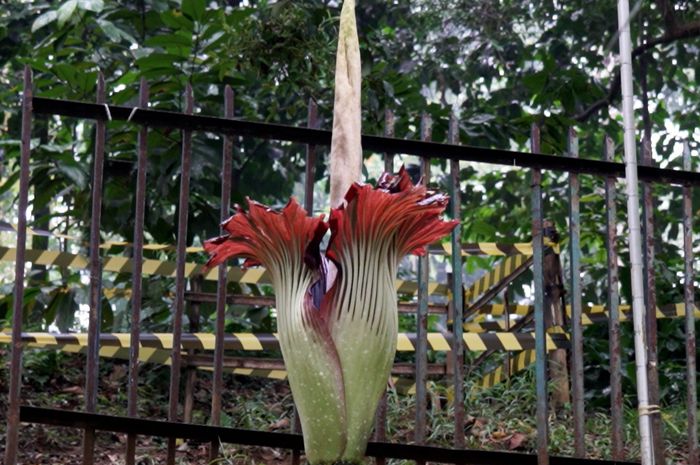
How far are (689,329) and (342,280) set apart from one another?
1.99 meters

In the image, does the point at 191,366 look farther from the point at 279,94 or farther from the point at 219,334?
the point at 279,94

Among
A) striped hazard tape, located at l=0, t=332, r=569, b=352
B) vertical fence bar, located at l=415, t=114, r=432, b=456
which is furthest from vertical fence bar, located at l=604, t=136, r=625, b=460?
striped hazard tape, located at l=0, t=332, r=569, b=352

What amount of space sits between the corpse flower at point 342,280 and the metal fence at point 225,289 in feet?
3.55

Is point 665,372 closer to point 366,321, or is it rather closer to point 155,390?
point 155,390

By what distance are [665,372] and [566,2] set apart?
372cm

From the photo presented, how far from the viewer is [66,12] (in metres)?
6.29

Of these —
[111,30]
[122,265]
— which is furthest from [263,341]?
[111,30]

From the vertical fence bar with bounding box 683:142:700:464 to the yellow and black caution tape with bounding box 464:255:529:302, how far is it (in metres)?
2.41

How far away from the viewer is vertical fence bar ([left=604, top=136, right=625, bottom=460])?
3.71 meters

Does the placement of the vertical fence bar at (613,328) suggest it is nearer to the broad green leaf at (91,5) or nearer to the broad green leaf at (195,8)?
the broad green leaf at (195,8)

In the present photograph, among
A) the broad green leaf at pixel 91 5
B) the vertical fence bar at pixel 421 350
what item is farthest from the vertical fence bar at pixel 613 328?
the broad green leaf at pixel 91 5

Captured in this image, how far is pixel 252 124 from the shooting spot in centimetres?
360

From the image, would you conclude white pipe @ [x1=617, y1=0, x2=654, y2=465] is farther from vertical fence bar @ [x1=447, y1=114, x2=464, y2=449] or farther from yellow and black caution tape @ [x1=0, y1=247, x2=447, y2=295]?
yellow and black caution tape @ [x1=0, y1=247, x2=447, y2=295]

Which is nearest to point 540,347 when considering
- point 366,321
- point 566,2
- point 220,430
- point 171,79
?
point 220,430
